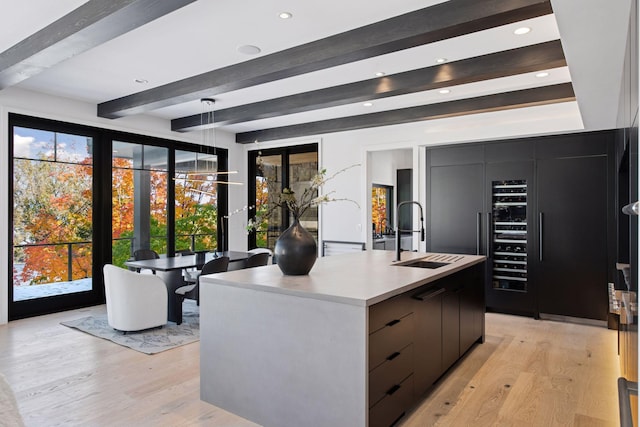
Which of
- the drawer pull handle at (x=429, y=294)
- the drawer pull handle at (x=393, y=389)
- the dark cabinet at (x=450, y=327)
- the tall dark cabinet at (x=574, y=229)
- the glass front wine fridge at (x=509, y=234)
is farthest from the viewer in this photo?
the glass front wine fridge at (x=509, y=234)

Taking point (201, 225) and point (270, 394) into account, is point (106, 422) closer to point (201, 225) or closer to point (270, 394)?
point (270, 394)

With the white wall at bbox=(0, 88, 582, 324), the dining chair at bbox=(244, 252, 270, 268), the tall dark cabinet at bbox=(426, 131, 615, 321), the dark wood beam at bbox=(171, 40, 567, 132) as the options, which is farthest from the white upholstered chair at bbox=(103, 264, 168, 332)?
the tall dark cabinet at bbox=(426, 131, 615, 321)

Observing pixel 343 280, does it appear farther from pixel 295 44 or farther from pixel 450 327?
pixel 295 44

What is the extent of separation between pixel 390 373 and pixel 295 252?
0.93 meters

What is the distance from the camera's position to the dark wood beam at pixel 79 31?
8.23ft

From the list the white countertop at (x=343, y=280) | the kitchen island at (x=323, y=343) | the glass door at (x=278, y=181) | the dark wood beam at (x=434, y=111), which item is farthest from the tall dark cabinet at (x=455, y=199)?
the kitchen island at (x=323, y=343)

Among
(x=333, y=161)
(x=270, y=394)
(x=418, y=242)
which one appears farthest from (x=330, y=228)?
(x=270, y=394)

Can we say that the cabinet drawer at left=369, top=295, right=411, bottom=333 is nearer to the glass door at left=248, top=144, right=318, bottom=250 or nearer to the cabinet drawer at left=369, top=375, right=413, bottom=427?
the cabinet drawer at left=369, top=375, right=413, bottom=427

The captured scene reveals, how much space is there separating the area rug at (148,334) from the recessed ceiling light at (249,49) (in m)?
2.73

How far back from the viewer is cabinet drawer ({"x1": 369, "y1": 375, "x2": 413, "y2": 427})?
2.14 meters

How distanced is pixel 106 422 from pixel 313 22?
9.66ft

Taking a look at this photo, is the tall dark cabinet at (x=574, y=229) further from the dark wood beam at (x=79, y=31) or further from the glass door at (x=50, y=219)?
the glass door at (x=50, y=219)

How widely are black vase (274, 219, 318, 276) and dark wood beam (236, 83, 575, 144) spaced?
309 centimetres

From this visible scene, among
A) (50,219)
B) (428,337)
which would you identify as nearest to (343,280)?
(428,337)
